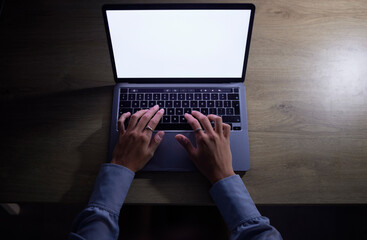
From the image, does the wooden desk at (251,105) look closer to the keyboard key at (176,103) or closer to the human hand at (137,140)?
the human hand at (137,140)

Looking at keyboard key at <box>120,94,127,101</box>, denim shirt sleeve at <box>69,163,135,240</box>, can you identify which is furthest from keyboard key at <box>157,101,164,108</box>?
denim shirt sleeve at <box>69,163,135,240</box>

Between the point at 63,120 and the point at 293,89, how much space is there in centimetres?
70

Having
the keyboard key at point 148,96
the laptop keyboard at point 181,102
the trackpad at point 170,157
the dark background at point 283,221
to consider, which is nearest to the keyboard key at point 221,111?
the laptop keyboard at point 181,102

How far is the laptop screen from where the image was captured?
654 mm

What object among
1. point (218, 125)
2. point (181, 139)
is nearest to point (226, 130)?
point (218, 125)

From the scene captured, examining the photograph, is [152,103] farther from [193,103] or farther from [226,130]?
[226,130]

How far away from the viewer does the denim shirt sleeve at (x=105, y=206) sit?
0.61 m

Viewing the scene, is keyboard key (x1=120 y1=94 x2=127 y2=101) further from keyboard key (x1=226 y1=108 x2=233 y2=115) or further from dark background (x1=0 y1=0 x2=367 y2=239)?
dark background (x1=0 y1=0 x2=367 y2=239)

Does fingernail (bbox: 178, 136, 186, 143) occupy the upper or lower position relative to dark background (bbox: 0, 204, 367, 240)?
upper

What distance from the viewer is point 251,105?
79 cm

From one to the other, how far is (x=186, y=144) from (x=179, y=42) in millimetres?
277

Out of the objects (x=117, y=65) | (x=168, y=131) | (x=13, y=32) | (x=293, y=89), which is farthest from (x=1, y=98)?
(x=293, y=89)

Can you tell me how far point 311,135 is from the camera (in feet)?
2.47

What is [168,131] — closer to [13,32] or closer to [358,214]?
[13,32]
